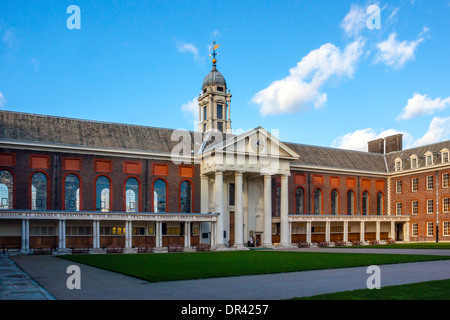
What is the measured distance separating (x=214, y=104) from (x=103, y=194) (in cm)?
2851

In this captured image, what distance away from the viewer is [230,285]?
18.1 metres

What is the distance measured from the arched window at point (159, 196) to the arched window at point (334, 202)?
2507 centimetres

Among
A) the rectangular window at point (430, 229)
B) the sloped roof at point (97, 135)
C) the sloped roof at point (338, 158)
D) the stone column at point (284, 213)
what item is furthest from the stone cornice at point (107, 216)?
the rectangular window at point (430, 229)

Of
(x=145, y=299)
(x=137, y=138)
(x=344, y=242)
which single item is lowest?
(x=344, y=242)

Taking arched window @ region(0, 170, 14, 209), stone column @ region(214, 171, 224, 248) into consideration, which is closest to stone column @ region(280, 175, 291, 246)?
stone column @ region(214, 171, 224, 248)

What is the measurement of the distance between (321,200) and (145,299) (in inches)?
2117

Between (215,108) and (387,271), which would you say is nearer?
(387,271)

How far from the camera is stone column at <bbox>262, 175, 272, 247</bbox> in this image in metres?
56.1

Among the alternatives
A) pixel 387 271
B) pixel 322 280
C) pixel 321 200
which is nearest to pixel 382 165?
pixel 321 200

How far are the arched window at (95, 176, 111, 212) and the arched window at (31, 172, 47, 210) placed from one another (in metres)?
5.38

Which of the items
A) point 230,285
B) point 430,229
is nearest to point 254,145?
point 430,229

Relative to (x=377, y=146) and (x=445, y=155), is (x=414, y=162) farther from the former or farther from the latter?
(x=377, y=146)

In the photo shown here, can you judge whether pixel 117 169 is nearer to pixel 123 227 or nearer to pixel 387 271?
pixel 123 227
